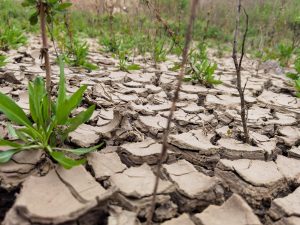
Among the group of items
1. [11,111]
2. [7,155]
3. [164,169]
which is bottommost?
[164,169]

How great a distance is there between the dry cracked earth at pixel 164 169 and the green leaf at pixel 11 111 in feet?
0.56

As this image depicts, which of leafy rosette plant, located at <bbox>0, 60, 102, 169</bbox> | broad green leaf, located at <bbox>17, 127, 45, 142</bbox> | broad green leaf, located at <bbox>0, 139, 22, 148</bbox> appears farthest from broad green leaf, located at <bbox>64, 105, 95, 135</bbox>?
broad green leaf, located at <bbox>0, 139, 22, 148</bbox>

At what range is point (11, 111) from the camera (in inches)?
62.6

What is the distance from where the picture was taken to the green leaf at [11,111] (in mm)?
1573

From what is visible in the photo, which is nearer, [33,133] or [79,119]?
[33,133]

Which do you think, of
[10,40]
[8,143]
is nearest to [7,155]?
[8,143]

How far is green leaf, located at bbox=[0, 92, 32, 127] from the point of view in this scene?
157 cm

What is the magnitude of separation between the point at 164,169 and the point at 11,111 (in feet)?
2.58

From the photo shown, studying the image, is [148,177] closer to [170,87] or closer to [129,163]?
[129,163]

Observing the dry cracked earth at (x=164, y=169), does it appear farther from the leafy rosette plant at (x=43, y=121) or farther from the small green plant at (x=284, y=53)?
the small green plant at (x=284, y=53)

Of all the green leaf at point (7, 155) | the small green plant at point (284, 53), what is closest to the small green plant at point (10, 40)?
the green leaf at point (7, 155)

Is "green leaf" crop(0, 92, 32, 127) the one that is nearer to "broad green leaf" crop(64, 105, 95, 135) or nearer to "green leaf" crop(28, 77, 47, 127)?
"green leaf" crop(28, 77, 47, 127)

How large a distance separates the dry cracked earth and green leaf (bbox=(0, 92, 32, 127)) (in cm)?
17

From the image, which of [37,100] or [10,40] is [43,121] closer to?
[37,100]
